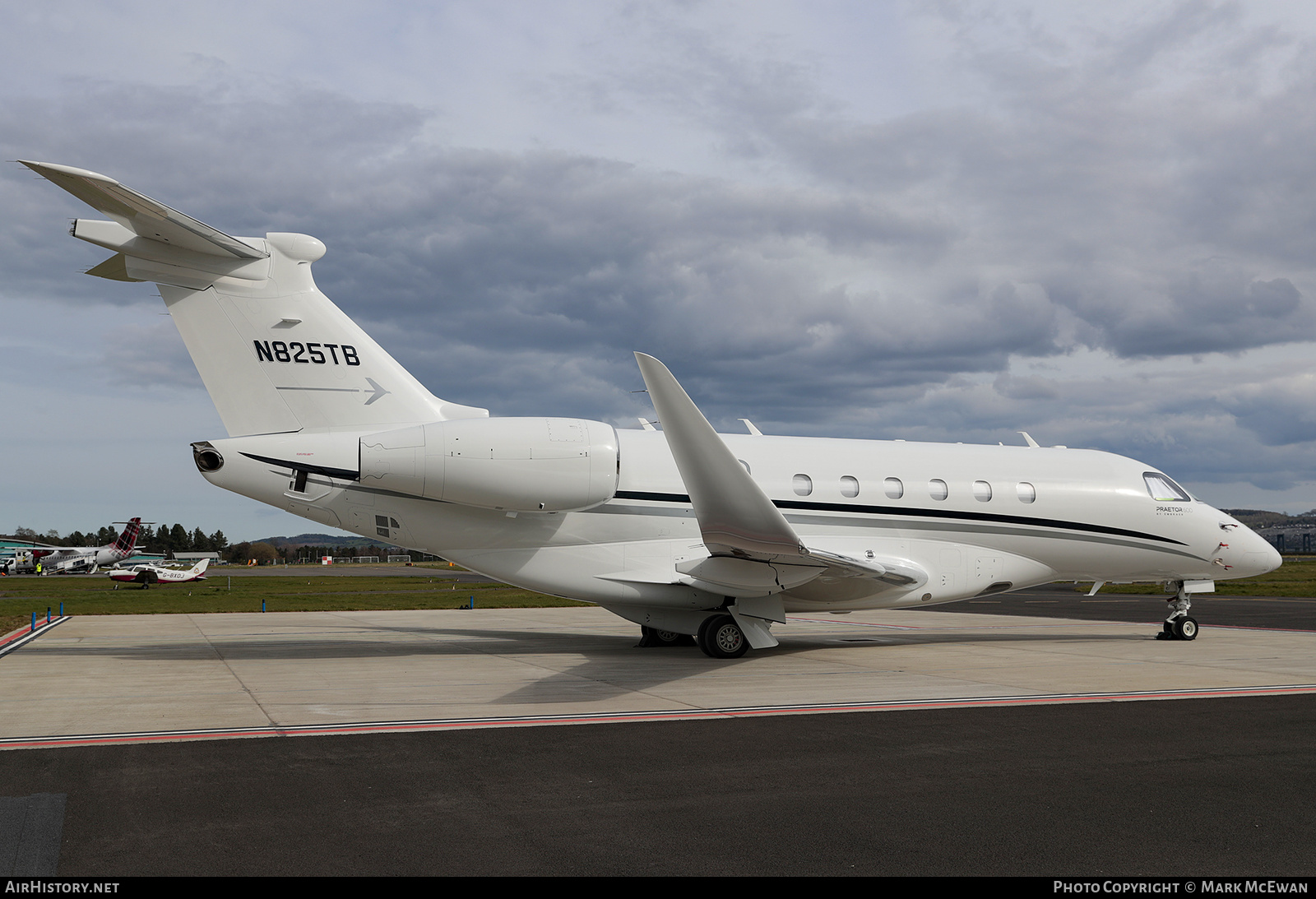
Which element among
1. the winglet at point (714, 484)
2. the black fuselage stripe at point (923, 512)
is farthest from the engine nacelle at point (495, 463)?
the winglet at point (714, 484)

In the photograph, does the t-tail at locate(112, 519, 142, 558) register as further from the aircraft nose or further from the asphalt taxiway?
the aircraft nose

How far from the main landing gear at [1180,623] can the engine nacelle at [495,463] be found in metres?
11.2

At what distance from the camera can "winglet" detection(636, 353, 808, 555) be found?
33.3ft

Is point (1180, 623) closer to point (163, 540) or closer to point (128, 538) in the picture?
point (128, 538)

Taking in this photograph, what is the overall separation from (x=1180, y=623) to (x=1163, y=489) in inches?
103

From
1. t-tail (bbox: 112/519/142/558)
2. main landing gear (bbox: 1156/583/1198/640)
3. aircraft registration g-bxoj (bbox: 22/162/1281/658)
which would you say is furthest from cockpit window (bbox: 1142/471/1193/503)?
t-tail (bbox: 112/519/142/558)

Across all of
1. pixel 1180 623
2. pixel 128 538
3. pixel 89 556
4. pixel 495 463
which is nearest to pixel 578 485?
pixel 495 463

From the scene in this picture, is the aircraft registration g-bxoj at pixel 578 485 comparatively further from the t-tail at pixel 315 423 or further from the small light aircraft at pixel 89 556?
the small light aircraft at pixel 89 556

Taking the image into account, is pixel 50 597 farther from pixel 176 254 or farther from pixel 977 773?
pixel 977 773

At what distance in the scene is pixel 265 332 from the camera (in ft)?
42.8

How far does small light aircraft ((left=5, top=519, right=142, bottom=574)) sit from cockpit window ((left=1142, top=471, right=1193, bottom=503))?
64.3 m

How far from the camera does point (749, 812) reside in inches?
222

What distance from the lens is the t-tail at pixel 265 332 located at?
12430 mm
